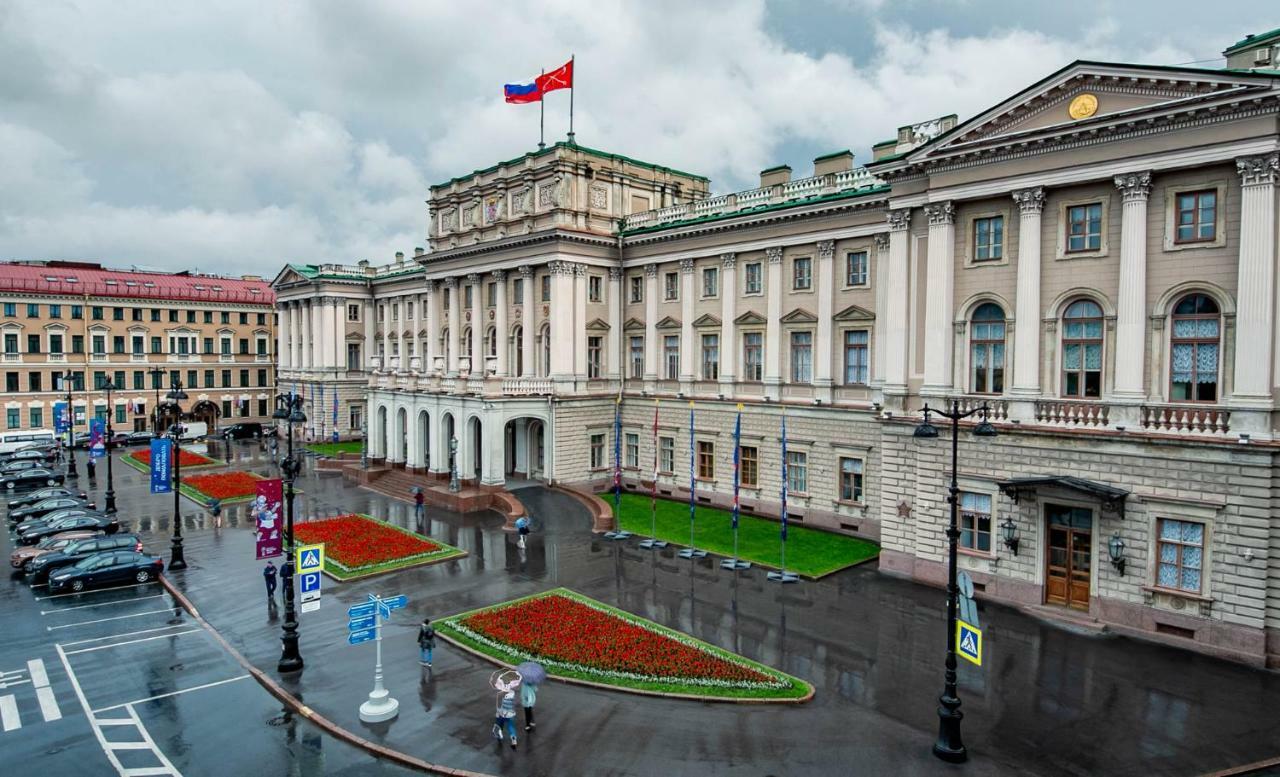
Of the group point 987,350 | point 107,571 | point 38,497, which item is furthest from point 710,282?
point 38,497

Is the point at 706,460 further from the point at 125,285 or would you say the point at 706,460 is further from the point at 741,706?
the point at 125,285

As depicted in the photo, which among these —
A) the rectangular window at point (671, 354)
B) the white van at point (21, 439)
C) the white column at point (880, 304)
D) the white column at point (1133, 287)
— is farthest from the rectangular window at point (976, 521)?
the white van at point (21, 439)

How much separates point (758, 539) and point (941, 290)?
46.0 ft

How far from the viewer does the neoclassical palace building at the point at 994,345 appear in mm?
22188

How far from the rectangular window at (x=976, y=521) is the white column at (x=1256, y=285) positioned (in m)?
7.69

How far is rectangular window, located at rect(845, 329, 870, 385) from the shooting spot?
3672cm

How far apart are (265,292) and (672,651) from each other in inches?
3188

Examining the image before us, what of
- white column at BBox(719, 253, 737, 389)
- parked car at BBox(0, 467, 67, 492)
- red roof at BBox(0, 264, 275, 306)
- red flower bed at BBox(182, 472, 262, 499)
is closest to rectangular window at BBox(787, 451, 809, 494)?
white column at BBox(719, 253, 737, 389)

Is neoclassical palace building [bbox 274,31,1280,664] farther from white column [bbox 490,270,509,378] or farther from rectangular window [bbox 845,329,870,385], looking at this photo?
white column [bbox 490,270,509,378]

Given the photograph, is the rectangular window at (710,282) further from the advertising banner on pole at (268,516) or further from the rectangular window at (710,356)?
the advertising banner on pole at (268,516)

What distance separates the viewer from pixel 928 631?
2411 centimetres

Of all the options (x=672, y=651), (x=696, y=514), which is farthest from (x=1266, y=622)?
(x=696, y=514)

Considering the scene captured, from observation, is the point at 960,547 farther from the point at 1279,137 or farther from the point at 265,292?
the point at 265,292

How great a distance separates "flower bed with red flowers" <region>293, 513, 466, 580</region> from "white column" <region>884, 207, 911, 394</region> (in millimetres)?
19776
